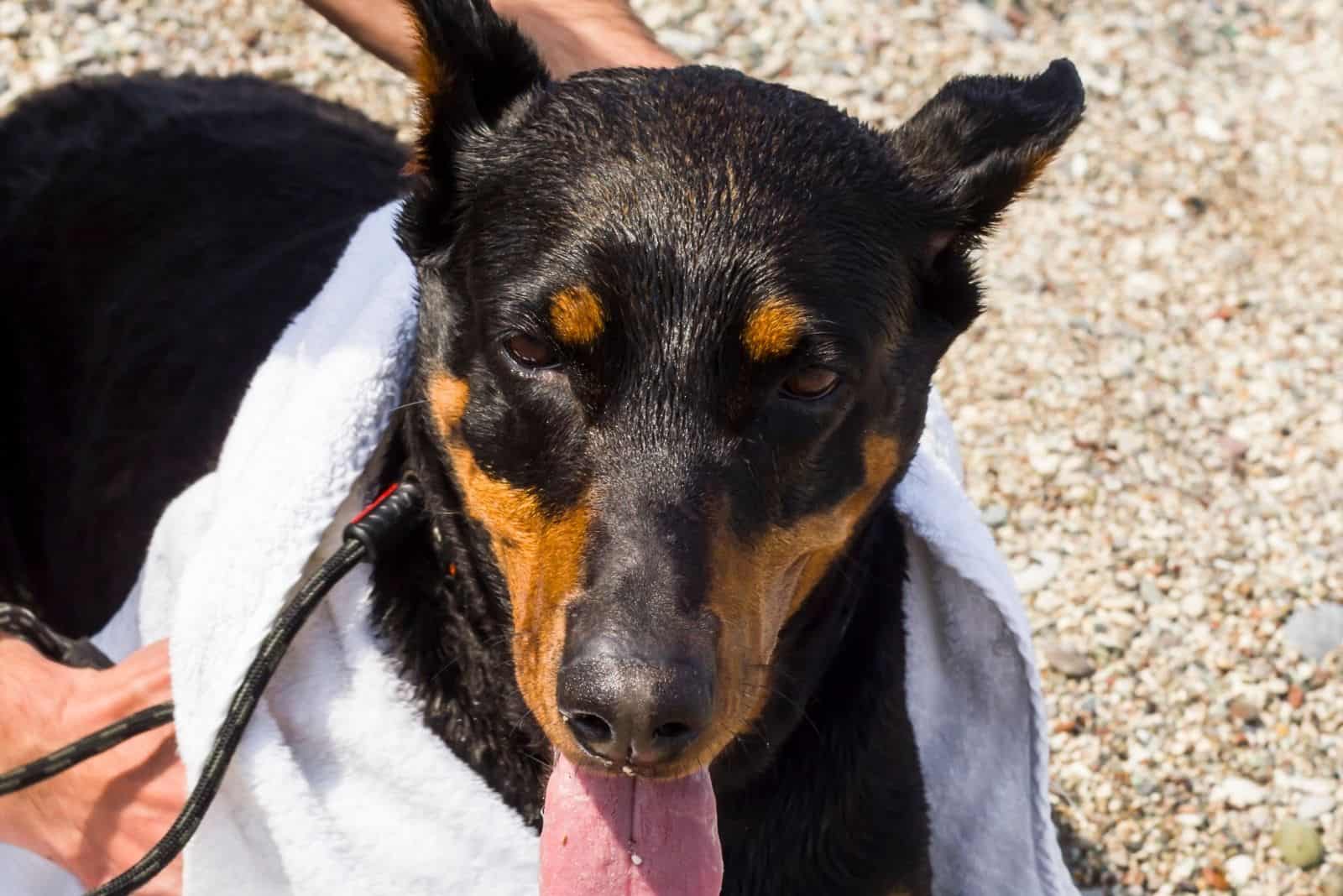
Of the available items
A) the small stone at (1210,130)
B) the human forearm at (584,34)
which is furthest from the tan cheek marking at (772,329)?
the small stone at (1210,130)

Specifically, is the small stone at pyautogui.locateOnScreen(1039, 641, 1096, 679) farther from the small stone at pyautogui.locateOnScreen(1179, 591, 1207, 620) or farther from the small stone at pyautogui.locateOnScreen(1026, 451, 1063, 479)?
the small stone at pyautogui.locateOnScreen(1026, 451, 1063, 479)

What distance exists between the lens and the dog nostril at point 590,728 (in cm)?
207

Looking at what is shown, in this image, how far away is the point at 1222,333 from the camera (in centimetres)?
500

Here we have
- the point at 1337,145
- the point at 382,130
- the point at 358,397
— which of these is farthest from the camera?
the point at 1337,145

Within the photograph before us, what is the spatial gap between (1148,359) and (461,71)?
311 cm

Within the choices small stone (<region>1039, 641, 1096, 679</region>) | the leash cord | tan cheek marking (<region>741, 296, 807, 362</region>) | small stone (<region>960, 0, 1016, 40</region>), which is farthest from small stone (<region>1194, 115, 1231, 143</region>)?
the leash cord

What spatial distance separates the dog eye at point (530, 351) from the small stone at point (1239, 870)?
2507mm

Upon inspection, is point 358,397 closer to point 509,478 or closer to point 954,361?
point 509,478

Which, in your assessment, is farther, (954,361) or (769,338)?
(954,361)

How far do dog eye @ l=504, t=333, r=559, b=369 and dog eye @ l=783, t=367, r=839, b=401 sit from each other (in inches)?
14.9

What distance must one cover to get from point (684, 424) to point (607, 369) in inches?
5.8

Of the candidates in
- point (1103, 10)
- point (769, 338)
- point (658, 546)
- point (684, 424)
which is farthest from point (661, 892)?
point (1103, 10)

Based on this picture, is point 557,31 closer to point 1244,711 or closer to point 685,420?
point 685,420

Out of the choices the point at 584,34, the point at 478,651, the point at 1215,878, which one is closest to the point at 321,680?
the point at 478,651
